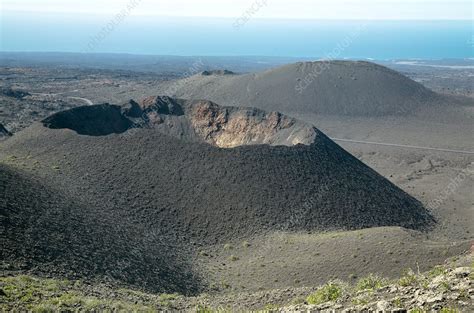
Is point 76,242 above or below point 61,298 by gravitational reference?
below

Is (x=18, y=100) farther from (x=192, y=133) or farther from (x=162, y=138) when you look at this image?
(x=162, y=138)

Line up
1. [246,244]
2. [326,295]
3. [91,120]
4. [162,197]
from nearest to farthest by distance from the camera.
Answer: [326,295], [246,244], [162,197], [91,120]

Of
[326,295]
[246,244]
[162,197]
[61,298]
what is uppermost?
[326,295]

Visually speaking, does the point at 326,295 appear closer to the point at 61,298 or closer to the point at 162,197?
the point at 61,298

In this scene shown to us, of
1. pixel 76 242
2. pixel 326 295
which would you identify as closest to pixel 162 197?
pixel 76 242

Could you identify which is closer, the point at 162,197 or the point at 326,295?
the point at 326,295

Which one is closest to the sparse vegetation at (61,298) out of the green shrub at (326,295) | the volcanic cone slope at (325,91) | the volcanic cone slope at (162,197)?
the volcanic cone slope at (162,197)

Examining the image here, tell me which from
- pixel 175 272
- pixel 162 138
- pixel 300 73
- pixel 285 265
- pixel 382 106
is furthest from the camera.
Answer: pixel 300 73

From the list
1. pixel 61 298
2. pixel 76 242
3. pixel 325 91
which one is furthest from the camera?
pixel 325 91

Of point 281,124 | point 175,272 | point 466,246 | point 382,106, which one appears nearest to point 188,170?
point 175,272
